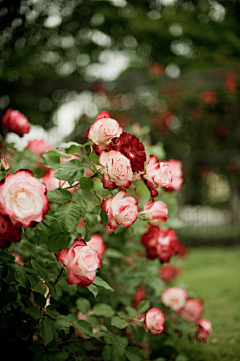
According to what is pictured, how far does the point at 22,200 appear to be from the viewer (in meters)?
0.63

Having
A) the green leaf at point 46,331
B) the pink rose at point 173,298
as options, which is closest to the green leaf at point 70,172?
the green leaf at point 46,331

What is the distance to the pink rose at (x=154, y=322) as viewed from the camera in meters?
0.95

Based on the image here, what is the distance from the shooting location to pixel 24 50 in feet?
9.96

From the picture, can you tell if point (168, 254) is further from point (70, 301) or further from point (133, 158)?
point (133, 158)

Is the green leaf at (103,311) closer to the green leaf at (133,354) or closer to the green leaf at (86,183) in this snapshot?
the green leaf at (133,354)

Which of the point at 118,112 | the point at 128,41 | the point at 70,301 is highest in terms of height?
the point at 70,301

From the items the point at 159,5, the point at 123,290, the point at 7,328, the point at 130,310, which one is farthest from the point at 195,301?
the point at 159,5

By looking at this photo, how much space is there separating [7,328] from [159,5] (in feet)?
10.8

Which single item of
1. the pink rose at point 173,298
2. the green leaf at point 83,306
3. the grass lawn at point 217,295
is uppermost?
the green leaf at point 83,306

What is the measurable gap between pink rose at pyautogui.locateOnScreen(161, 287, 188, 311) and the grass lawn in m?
0.22

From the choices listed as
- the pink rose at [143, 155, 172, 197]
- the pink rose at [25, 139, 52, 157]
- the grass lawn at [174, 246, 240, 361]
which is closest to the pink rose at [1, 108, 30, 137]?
the pink rose at [25, 139, 52, 157]

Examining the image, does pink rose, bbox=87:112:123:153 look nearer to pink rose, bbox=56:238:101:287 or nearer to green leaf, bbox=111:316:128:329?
pink rose, bbox=56:238:101:287

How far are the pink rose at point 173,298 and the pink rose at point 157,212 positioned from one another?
22.1 inches

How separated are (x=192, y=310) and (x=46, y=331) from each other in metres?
0.81
